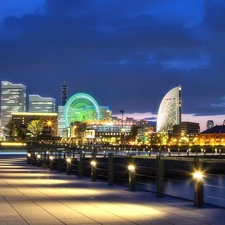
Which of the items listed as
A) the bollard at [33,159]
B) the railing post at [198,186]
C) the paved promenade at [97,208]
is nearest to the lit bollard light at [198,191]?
the railing post at [198,186]

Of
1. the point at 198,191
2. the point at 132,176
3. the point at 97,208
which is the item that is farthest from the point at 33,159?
the point at 198,191

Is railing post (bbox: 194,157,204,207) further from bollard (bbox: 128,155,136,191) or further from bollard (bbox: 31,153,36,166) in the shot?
bollard (bbox: 31,153,36,166)

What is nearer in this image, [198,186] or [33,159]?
[198,186]

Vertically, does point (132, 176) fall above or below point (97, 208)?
above

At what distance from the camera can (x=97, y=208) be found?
13.8 meters

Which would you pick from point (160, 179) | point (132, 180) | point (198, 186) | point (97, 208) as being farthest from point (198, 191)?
point (132, 180)

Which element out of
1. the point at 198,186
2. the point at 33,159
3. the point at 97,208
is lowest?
the point at 97,208

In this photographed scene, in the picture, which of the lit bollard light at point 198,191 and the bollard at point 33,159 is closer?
the lit bollard light at point 198,191

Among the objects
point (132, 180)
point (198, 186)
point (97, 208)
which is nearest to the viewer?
point (97, 208)

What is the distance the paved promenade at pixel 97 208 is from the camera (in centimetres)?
1161

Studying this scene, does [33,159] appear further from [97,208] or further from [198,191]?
[198,191]

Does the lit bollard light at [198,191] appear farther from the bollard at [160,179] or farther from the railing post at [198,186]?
the bollard at [160,179]

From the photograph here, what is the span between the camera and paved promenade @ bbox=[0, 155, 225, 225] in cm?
1161

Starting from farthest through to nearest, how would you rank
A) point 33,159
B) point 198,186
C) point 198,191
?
point 33,159, point 198,186, point 198,191
